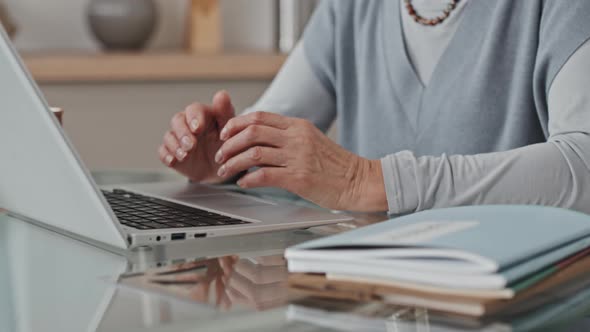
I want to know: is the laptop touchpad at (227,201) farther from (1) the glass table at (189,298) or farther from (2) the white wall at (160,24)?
(2) the white wall at (160,24)

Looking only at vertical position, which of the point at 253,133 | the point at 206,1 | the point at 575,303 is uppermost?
the point at 206,1

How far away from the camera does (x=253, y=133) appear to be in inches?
42.9

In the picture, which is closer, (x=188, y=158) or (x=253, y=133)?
(x=253, y=133)

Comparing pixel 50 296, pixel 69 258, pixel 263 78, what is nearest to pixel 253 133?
pixel 69 258

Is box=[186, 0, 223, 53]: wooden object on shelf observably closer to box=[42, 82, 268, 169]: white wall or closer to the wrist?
Result: box=[42, 82, 268, 169]: white wall

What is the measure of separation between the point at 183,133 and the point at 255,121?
0.78 feet

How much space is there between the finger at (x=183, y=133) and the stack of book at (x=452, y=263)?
561mm

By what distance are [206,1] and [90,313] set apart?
254 centimetres

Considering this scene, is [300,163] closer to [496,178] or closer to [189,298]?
[496,178]

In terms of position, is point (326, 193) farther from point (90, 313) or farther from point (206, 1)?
point (206, 1)

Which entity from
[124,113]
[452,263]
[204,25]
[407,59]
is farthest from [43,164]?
[204,25]

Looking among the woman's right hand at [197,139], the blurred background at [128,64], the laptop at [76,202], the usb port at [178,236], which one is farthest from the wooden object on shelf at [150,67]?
the usb port at [178,236]

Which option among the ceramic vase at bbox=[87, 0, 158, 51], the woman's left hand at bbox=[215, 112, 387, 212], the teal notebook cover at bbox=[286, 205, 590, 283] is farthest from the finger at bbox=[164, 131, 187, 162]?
the ceramic vase at bbox=[87, 0, 158, 51]

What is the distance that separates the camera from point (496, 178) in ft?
3.73
